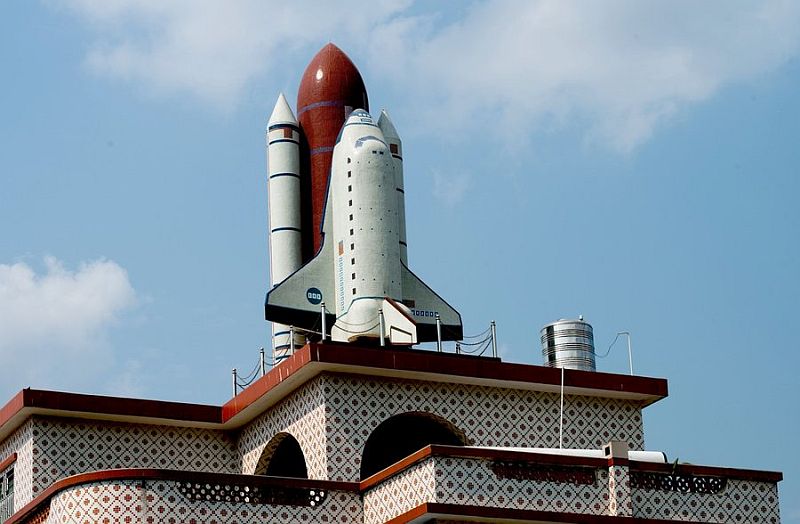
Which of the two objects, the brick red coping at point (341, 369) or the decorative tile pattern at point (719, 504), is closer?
the decorative tile pattern at point (719, 504)

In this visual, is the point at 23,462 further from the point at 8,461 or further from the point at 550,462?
the point at 550,462

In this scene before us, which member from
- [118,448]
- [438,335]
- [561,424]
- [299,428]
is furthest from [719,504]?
[118,448]

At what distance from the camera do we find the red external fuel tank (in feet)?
106

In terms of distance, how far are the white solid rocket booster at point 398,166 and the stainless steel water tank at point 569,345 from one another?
4.00m

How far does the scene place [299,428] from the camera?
85.7 feet

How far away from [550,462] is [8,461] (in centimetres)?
1118

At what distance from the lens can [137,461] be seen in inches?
1089

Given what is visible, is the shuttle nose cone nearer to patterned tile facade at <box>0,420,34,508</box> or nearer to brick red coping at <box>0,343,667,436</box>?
brick red coping at <box>0,343,667,436</box>

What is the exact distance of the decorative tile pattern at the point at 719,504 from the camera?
2395cm

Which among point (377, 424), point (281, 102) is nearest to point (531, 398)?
point (377, 424)

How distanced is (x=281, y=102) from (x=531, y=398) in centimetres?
1028

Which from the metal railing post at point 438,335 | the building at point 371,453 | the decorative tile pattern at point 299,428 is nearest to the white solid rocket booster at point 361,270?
the metal railing post at point 438,335

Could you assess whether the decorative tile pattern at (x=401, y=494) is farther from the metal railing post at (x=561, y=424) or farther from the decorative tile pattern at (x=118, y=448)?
the decorative tile pattern at (x=118, y=448)

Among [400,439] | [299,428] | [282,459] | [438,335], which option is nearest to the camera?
[299,428]
